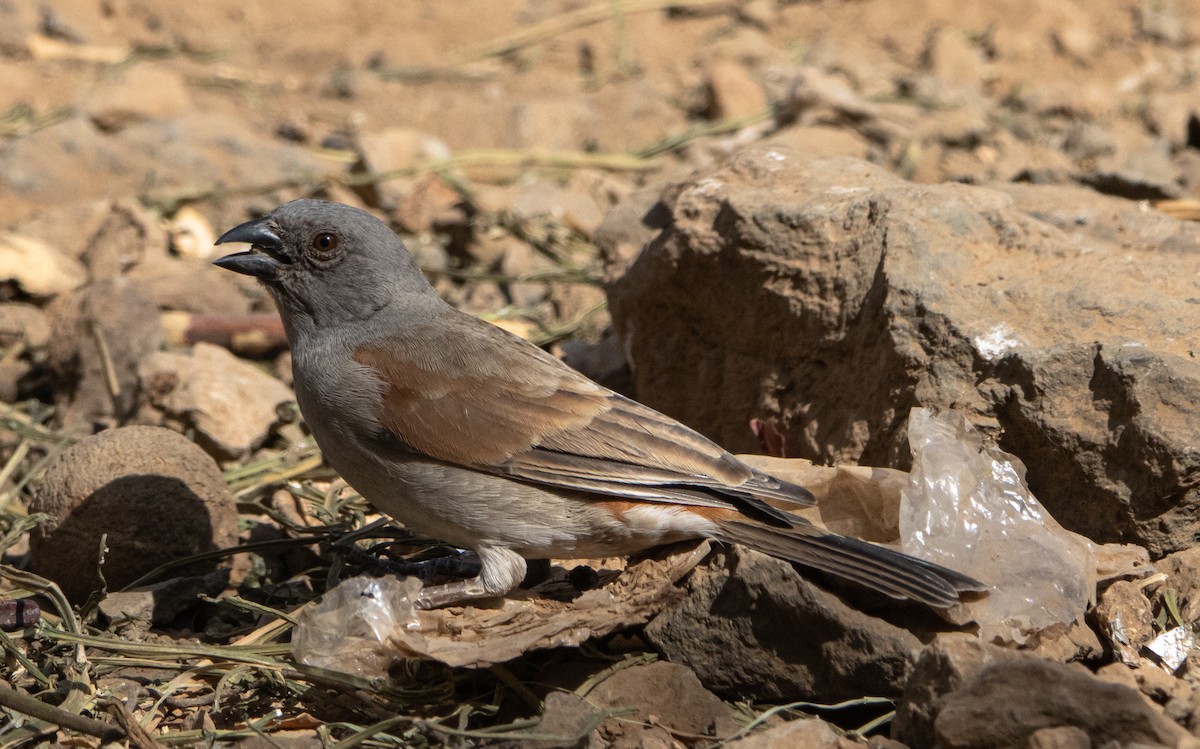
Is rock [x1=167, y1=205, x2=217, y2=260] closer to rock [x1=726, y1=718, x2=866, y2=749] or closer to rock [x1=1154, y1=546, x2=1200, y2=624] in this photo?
rock [x1=726, y1=718, x2=866, y2=749]

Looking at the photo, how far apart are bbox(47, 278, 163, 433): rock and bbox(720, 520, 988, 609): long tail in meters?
3.46

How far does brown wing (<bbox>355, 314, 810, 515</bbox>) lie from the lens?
3926mm

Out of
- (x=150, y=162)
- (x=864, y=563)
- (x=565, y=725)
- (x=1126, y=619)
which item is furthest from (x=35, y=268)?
(x=1126, y=619)

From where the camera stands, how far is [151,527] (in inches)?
179

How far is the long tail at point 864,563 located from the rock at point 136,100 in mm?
6474

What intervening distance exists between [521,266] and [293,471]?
2332 millimetres

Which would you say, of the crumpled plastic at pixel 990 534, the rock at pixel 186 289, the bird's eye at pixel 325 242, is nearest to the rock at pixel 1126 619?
the crumpled plastic at pixel 990 534

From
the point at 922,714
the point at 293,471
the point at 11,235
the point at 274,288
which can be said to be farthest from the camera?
the point at 11,235

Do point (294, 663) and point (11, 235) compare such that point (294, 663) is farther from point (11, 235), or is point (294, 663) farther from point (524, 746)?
point (11, 235)

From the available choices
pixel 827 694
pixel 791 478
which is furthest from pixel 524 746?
pixel 791 478

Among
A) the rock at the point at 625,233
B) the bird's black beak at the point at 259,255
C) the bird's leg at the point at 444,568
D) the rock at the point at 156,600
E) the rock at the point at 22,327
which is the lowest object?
the rock at the point at 156,600

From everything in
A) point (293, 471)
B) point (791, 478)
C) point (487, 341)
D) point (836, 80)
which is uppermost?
point (836, 80)

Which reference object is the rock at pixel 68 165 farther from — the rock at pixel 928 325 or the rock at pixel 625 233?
the rock at pixel 928 325

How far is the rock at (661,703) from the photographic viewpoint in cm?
353
